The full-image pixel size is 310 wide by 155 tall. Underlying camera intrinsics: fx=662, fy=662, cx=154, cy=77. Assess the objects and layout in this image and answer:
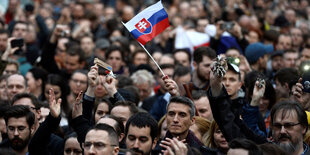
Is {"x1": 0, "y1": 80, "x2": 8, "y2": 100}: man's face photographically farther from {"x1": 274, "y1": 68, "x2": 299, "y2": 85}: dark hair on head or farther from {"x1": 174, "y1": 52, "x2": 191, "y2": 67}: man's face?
{"x1": 274, "y1": 68, "x2": 299, "y2": 85}: dark hair on head

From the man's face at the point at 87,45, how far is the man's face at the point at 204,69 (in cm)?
456

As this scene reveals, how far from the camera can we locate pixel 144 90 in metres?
11.7

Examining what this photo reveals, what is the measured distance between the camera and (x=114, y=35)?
15.9 m

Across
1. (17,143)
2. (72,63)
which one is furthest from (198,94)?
(72,63)

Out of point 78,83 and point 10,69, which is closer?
point 78,83

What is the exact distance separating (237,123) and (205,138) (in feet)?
3.07

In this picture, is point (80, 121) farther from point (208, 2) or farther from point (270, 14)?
point (208, 2)

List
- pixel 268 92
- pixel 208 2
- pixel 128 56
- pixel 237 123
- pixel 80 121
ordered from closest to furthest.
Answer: pixel 237 123 < pixel 80 121 < pixel 268 92 < pixel 128 56 < pixel 208 2

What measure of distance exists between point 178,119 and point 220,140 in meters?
0.55

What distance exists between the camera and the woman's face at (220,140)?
24.1 ft

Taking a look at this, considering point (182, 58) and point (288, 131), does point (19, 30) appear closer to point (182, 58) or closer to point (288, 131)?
point (182, 58)

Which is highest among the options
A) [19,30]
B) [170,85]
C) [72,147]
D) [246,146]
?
[19,30]

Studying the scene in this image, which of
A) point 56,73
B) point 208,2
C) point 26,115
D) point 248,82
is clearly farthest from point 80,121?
point 208,2

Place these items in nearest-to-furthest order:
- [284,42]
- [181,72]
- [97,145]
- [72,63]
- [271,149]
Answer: [271,149] → [97,145] → [181,72] → [72,63] → [284,42]
